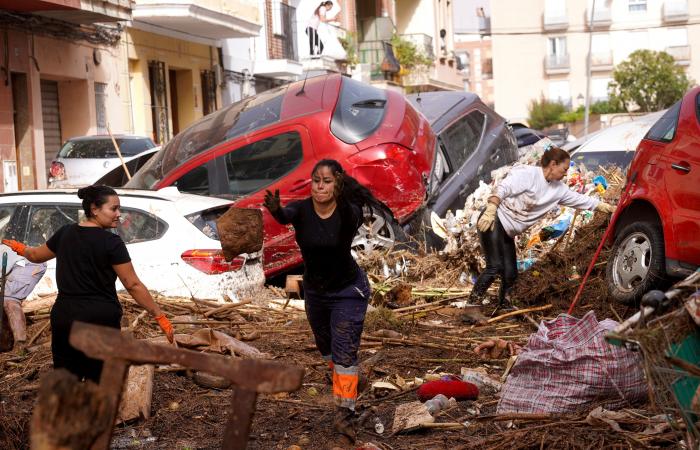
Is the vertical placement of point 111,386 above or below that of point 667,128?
below

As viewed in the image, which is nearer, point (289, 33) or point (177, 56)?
point (177, 56)

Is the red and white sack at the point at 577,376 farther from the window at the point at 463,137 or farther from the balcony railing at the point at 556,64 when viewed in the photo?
the balcony railing at the point at 556,64

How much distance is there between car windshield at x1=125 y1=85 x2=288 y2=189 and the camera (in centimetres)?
1284

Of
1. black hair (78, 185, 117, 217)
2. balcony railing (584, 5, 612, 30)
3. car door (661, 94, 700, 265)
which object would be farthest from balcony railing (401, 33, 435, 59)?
black hair (78, 185, 117, 217)

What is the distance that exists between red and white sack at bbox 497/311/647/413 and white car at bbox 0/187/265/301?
13.8ft

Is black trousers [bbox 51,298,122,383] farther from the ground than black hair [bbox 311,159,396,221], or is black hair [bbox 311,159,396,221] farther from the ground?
black hair [bbox 311,159,396,221]

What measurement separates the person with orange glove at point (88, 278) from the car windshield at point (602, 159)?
424 inches

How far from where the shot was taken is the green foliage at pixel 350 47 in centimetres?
3884

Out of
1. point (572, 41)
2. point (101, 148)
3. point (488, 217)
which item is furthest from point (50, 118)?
point (572, 41)

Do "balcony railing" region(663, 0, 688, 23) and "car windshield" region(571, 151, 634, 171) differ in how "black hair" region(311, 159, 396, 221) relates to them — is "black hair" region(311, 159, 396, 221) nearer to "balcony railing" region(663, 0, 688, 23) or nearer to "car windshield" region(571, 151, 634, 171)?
"car windshield" region(571, 151, 634, 171)

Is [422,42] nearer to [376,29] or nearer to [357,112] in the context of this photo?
[376,29]

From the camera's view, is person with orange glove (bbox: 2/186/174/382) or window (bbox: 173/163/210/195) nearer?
person with orange glove (bbox: 2/186/174/382)

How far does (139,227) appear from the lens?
1034cm

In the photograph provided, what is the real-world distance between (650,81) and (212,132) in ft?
186
